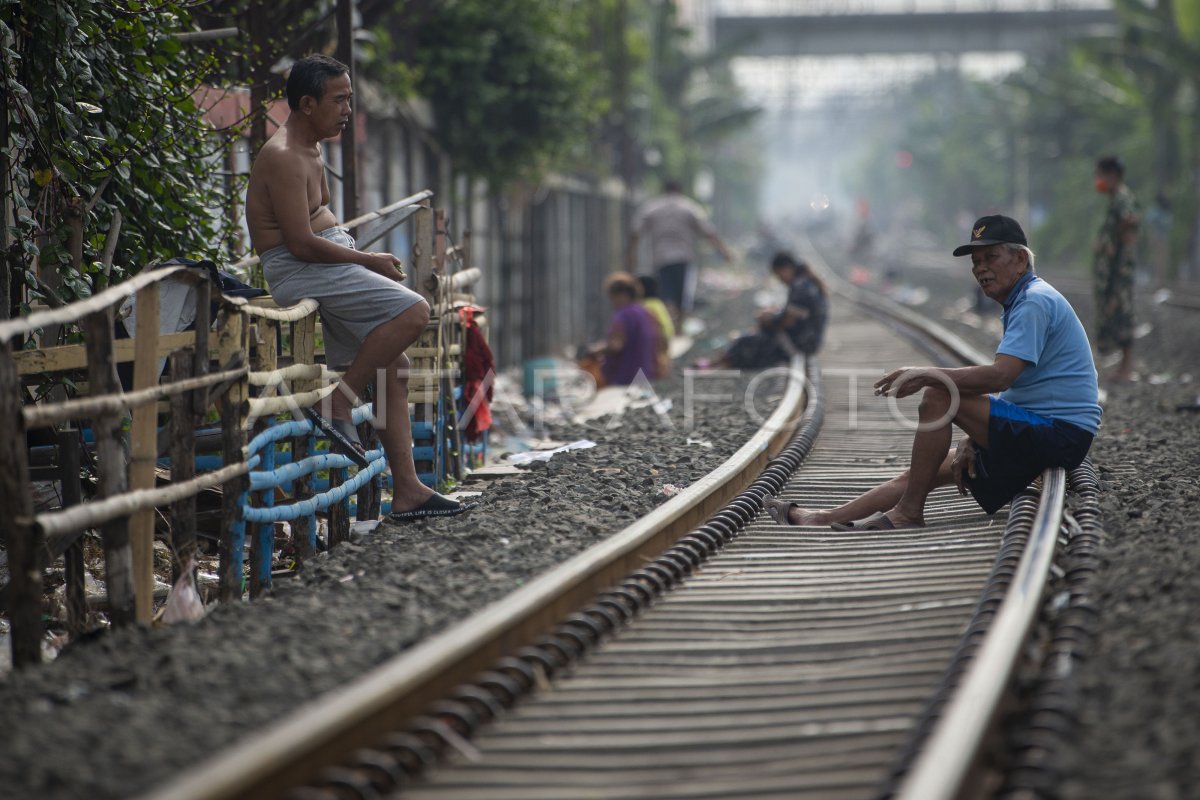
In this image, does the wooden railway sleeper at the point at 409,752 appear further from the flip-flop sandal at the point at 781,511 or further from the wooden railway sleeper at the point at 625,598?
the flip-flop sandal at the point at 781,511

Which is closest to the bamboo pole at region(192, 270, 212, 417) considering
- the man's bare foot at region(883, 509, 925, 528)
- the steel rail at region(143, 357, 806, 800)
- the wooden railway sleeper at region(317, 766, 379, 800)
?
the steel rail at region(143, 357, 806, 800)

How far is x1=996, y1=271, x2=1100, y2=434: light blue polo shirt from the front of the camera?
6.18 m

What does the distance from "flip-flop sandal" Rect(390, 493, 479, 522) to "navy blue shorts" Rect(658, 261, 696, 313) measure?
460 inches

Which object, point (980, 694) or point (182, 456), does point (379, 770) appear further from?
point (182, 456)

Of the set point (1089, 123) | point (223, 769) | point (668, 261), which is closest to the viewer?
point (223, 769)

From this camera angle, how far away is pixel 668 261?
58.7 feet

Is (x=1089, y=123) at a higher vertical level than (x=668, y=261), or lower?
higher

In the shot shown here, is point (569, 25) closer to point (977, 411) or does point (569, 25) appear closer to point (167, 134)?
A: point (167, 134)

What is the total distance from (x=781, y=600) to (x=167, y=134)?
175 inches

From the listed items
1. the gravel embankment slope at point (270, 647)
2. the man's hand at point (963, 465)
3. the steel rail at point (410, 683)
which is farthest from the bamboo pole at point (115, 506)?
the man's hand at point (963, 465)

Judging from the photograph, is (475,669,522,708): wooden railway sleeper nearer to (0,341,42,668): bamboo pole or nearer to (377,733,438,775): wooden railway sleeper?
(377,733,438,775): wooden railway sleeper

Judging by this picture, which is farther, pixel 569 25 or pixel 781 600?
pixel 569 25

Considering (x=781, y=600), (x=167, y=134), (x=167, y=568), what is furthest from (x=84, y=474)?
(x=781, y=600)

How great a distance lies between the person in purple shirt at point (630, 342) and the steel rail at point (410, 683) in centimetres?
708
